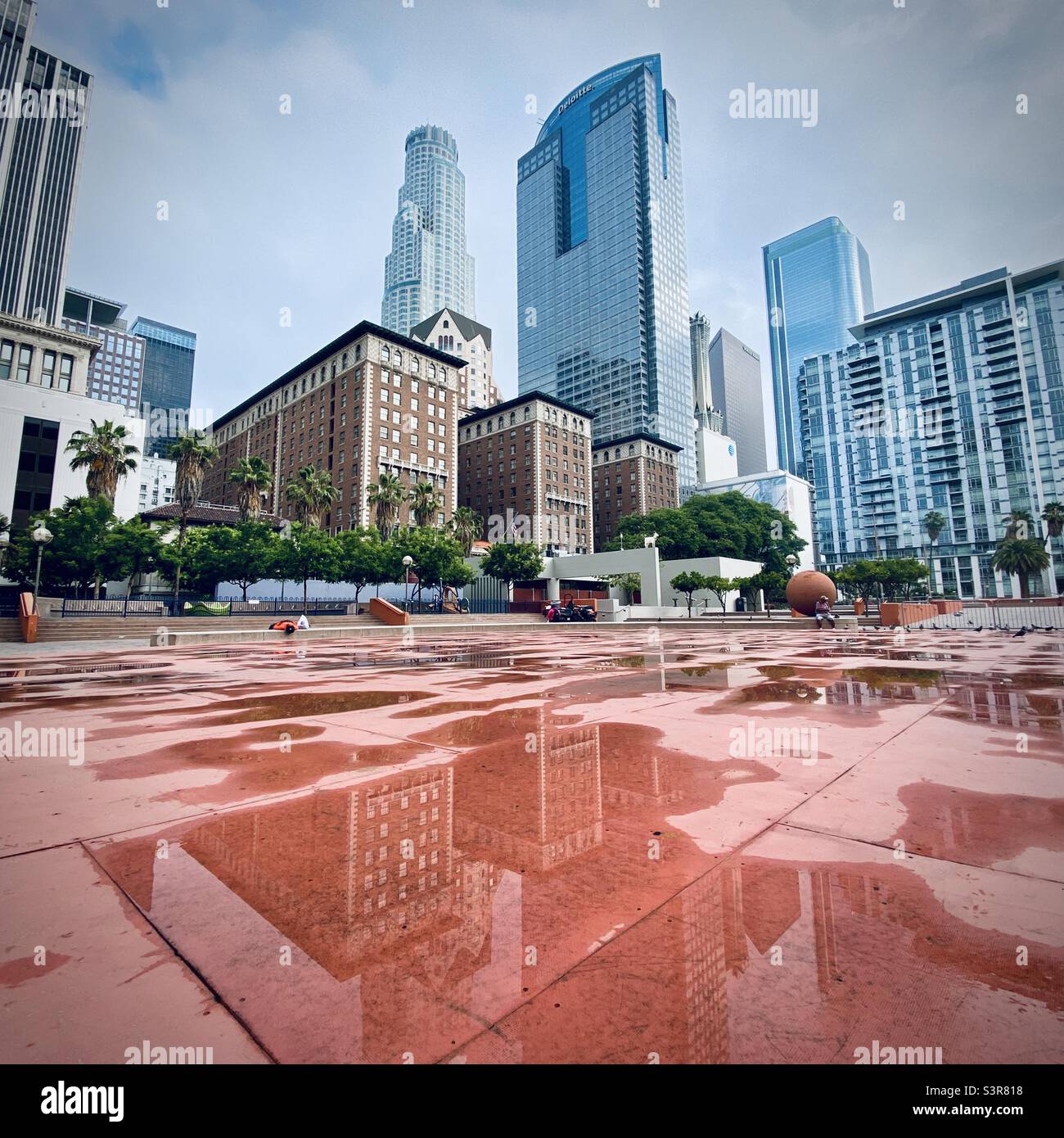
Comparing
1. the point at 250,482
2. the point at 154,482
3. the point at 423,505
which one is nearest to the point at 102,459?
the point at 250,482

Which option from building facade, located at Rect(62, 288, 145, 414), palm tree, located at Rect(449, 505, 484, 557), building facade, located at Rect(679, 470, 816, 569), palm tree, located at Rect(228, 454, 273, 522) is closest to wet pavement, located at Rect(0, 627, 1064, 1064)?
palm tree, located at Rect(228, 454, 273, 522)

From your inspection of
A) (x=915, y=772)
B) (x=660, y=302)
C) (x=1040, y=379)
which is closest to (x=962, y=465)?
(x=1040, y=379)

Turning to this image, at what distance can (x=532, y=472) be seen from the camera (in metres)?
85.2

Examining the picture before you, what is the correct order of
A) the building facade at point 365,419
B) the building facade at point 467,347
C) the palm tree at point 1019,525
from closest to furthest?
the building facade at point 365,419
the palm tree at point 1019,525
the building facade at point 467,347

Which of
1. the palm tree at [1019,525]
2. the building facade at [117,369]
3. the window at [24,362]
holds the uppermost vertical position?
the building facade at [117,369]

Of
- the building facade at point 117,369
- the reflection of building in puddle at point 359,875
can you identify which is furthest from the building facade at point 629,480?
the building facade at point 117,369

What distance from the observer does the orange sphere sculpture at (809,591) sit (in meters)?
35.8

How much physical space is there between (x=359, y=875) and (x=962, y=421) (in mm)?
142382

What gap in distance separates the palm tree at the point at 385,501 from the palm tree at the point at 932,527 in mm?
94460

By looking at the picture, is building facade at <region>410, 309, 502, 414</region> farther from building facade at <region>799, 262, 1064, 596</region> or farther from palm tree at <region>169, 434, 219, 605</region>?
building facade at <region>799, 262, 1064, 596</region>

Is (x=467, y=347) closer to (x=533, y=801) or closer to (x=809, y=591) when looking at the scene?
(x=809, y=591)

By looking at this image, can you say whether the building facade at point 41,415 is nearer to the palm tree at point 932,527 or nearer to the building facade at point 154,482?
the building facade at point 154,482
